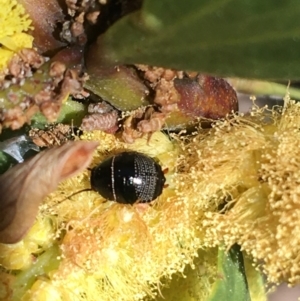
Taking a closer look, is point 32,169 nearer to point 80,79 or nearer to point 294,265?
point 80,79

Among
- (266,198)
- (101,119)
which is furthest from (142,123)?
(266,198)

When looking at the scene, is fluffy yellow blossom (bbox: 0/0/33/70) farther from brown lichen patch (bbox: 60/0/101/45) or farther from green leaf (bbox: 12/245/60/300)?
green leaf (bbox: 12/245/60/300)

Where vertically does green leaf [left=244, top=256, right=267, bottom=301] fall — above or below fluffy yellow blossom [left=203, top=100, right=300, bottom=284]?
below

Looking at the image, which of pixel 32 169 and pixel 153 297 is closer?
pixel 32 169

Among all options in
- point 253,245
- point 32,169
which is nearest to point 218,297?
point 253,245

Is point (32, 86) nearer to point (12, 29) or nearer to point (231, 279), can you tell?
point (12, 29)

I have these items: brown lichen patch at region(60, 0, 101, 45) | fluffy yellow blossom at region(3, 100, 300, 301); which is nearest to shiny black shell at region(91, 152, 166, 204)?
fluffy yellow blossom at region(3, 100, 300, 301)
